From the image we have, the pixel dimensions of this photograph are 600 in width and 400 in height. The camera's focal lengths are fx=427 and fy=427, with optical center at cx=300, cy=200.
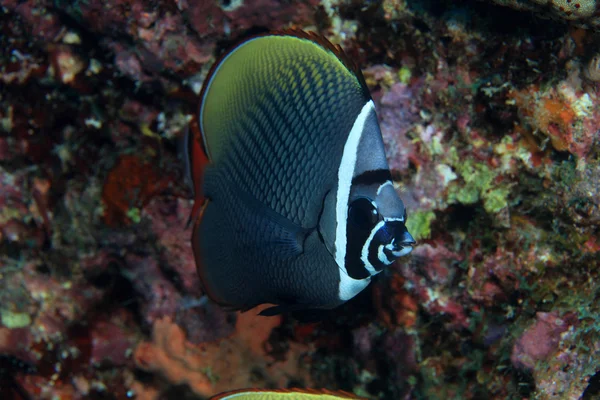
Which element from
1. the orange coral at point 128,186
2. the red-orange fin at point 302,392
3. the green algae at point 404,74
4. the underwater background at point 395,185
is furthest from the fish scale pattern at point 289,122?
the orange coral at point 128,186

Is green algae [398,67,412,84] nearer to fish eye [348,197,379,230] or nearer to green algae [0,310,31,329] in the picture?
fish eye [348,197,379,230]

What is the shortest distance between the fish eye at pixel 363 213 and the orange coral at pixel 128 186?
2.19m

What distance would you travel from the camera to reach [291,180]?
1511mm

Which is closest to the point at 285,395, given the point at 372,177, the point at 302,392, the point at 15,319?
the point at 302,392

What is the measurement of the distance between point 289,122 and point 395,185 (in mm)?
1212

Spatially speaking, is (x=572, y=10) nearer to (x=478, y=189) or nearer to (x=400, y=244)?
(x=478, y=189)

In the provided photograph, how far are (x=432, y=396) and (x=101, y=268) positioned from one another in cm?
268

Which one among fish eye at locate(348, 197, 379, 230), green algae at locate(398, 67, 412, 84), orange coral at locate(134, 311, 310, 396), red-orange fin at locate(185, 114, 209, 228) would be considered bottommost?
orange coral at locate(134, 311, 310, 396)

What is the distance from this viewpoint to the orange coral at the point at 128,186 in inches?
127

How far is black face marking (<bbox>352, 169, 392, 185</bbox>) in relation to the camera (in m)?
1.38

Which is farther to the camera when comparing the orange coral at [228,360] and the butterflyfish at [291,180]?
the orange coral at [228,360]

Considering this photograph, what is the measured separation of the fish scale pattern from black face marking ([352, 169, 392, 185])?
0.27 ft

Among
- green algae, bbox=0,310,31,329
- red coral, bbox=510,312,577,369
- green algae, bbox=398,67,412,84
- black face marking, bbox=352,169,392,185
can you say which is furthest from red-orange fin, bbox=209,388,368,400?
green algae, bbox=0,310,31,329

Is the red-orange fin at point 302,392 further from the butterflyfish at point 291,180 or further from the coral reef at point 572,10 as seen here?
the coral reef at point 572,10
